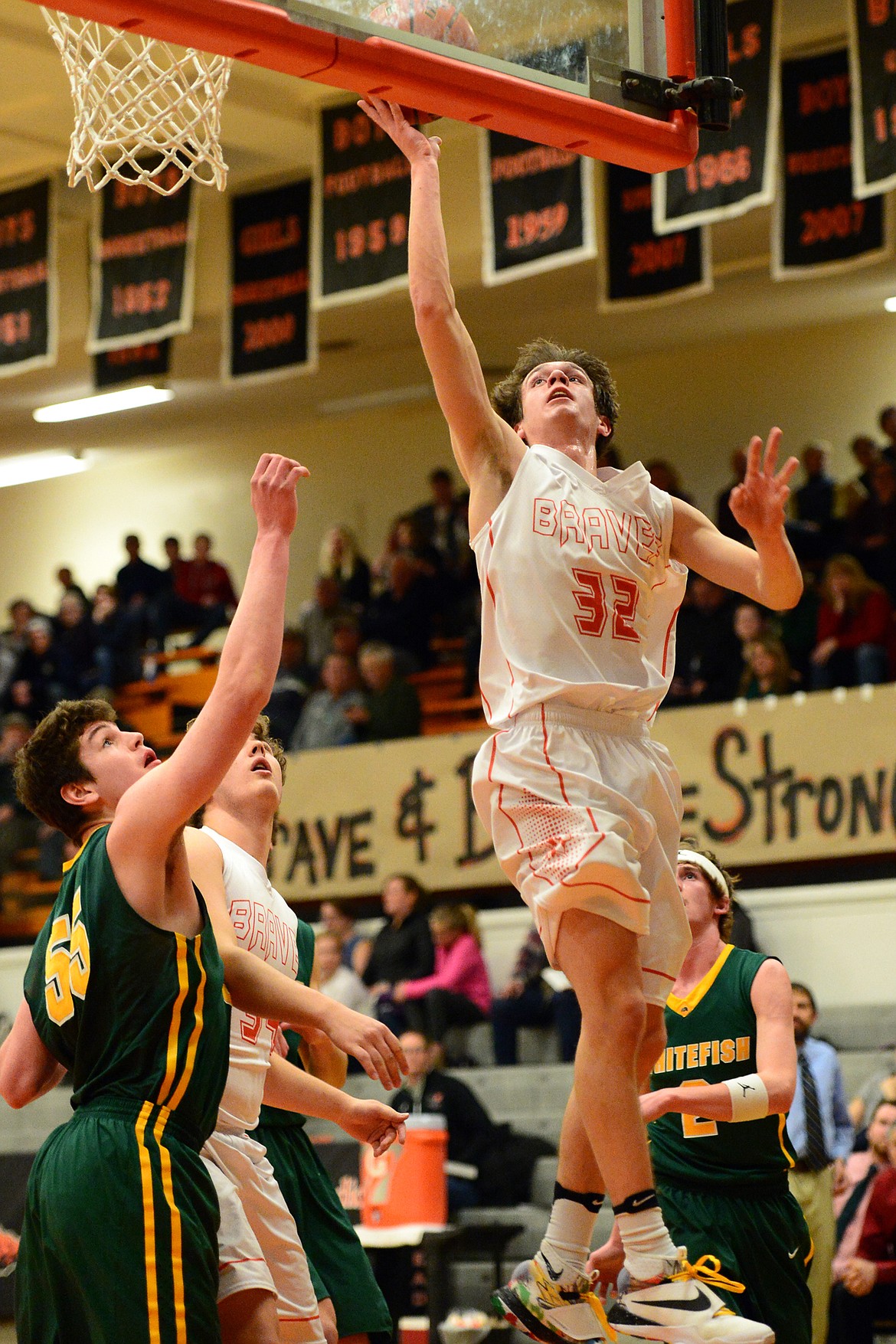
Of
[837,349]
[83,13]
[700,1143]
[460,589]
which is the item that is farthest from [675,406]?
[83,13]

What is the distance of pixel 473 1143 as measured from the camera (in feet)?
32.2

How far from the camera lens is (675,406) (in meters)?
18.4

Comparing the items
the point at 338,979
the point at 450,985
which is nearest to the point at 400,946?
the point at 450,985

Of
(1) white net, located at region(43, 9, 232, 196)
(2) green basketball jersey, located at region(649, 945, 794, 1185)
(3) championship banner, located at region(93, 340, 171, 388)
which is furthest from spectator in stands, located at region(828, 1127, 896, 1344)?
(3) championship banner, located at region(93, 340, 171, 388)

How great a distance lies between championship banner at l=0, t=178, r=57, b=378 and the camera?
12.9 meters

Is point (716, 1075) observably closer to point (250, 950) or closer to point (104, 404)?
point (250, 950)

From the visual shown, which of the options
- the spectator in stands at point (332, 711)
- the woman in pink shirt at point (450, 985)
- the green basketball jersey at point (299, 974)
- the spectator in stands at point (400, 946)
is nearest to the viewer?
the green basketball jersey at point (299, 974)

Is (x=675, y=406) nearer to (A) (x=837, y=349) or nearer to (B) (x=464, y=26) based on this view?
(A) (x=837, y=349)

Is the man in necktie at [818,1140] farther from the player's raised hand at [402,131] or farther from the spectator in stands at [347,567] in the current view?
the spectator in stands at [347,567]

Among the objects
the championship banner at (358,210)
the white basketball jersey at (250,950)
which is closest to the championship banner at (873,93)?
the championship banner at (358,210)

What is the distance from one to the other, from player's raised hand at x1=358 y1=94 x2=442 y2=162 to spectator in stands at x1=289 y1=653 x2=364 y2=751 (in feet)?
32.0

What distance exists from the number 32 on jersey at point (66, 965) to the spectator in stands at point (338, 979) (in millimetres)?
8020

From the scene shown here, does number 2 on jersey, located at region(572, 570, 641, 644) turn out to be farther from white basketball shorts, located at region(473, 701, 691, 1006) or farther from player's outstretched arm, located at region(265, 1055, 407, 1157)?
player's outstretched arm, located at region(265, 1055, 407, 1157)

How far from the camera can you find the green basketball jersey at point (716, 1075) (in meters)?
5.22
